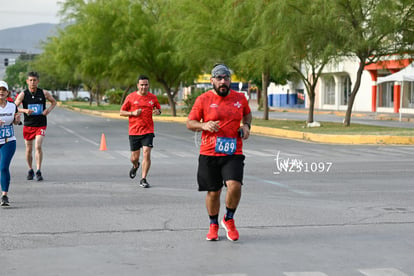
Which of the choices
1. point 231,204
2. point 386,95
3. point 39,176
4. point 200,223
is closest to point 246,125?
point 231,204

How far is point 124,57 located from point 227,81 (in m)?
37.3

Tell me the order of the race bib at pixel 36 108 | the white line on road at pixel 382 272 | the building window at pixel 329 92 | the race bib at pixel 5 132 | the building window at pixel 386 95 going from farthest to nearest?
1. the building window at pixel 329 92
2. the building window at pixel 386 95
3. the race bib at pixel 36 108
4. the race bib at pixel 5 132
5. the white line on road at pixel 382 272

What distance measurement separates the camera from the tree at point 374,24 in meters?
27.5

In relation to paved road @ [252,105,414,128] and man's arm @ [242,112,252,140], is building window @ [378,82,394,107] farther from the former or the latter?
man's arm @ [242,112,252,140]

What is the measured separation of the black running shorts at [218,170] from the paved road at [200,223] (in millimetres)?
608

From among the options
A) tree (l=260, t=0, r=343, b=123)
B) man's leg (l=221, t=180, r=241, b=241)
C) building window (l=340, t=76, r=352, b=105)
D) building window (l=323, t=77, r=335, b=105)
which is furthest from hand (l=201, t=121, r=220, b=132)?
building window (l=323, t=77, r=335, b=105)

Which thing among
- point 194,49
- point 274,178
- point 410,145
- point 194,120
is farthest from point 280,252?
point 194,49

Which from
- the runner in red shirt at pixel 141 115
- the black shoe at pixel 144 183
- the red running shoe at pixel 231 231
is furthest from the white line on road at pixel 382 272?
the runner in red shirt at pixel 141 115

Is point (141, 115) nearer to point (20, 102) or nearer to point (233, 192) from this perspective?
point (20, 102)

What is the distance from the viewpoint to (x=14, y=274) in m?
6.21

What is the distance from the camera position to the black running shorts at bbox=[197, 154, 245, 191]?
7.64 metres

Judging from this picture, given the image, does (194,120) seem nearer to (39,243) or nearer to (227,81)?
(227,81)

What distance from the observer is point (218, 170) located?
308 inches

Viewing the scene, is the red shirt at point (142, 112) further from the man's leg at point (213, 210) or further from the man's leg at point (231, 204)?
the man's leg at point (231, 204)
